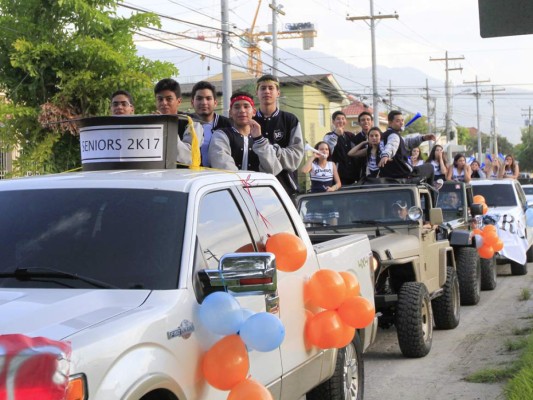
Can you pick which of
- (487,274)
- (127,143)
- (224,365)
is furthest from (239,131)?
(487,274)

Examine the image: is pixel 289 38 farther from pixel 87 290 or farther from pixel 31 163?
pixel 87 290

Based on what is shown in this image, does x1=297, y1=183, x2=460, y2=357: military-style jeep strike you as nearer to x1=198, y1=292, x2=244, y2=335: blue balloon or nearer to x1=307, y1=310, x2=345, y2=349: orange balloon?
x1=307, y1=310, x2=345, y2=349: orange balloon

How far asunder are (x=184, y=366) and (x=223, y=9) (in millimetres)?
21850

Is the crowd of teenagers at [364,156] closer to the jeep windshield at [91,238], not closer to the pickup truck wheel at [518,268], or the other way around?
the pickup truck wheel at [518,268]

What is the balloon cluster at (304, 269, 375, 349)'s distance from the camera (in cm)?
531

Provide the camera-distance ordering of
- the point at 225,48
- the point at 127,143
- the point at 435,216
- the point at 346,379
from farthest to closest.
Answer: the point at 225,48 < the point at 435,216 < the point at 346,379 < the point at 127,143

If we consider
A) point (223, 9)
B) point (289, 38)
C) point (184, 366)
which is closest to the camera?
point (184, 366)

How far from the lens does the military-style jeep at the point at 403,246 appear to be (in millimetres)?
8453

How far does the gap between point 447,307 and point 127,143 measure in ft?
18.6

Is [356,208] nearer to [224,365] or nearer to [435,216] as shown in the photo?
[435,216]

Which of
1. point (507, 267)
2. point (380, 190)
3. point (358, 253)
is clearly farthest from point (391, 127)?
point (507, 267)

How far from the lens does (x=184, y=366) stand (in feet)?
12.6

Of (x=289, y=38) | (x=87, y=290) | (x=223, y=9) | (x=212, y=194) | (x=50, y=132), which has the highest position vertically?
(x=289, y=38)

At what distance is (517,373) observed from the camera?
22.6ft
